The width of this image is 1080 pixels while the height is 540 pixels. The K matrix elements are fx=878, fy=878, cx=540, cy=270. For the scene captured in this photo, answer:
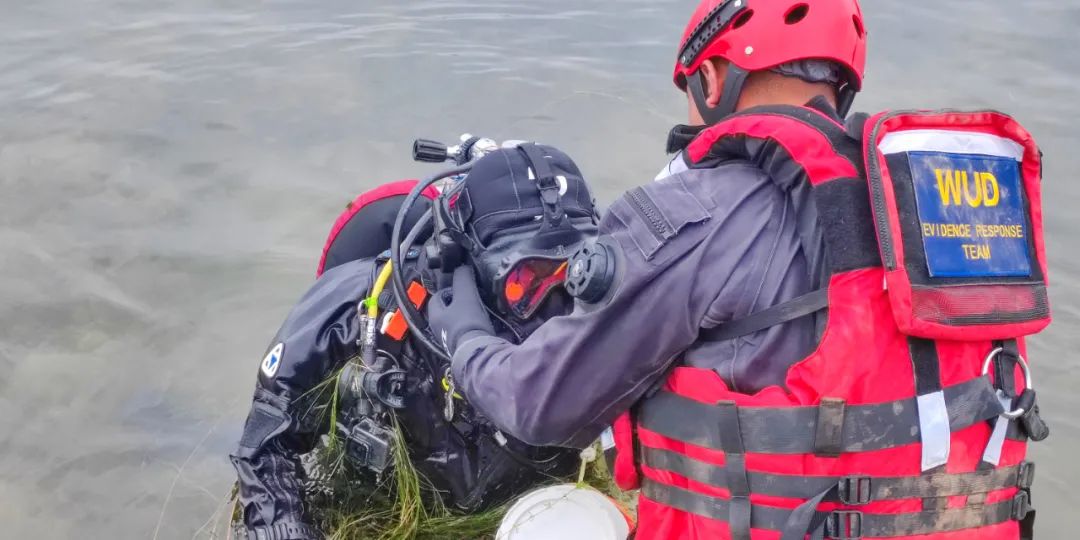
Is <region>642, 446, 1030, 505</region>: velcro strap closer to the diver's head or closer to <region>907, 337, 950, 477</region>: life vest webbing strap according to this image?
<region>907, 337, 950, 477</region>: life vest webbing strap

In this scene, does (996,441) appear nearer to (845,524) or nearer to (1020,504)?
(1020,504)

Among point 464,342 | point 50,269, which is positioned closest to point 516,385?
point 464,342

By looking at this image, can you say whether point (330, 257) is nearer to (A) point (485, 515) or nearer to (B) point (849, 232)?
(A) point (485, 515)

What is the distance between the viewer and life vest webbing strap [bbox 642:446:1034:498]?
180 centimetres

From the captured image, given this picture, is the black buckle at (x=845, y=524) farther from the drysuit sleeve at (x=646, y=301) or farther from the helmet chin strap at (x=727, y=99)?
the helmet chin strap at (x=727, y=99)

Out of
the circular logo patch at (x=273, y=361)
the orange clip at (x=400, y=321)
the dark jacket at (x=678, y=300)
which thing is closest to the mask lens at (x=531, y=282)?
the orange clip at (x=400, y=321)

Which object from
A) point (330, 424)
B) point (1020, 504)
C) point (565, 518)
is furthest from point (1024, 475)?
point (330, 424)

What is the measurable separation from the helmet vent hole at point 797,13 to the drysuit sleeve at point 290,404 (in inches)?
69.4

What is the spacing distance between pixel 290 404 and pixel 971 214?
7.64 ft

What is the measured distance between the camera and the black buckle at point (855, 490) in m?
1.79

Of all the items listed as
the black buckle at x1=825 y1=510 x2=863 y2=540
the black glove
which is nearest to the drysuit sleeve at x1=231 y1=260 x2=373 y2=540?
the black glove

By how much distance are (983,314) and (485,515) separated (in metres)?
2.08

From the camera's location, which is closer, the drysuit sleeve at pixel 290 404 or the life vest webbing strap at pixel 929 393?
the life vest webbing strap at pixel 929 393

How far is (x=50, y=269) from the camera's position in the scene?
6.05 m
